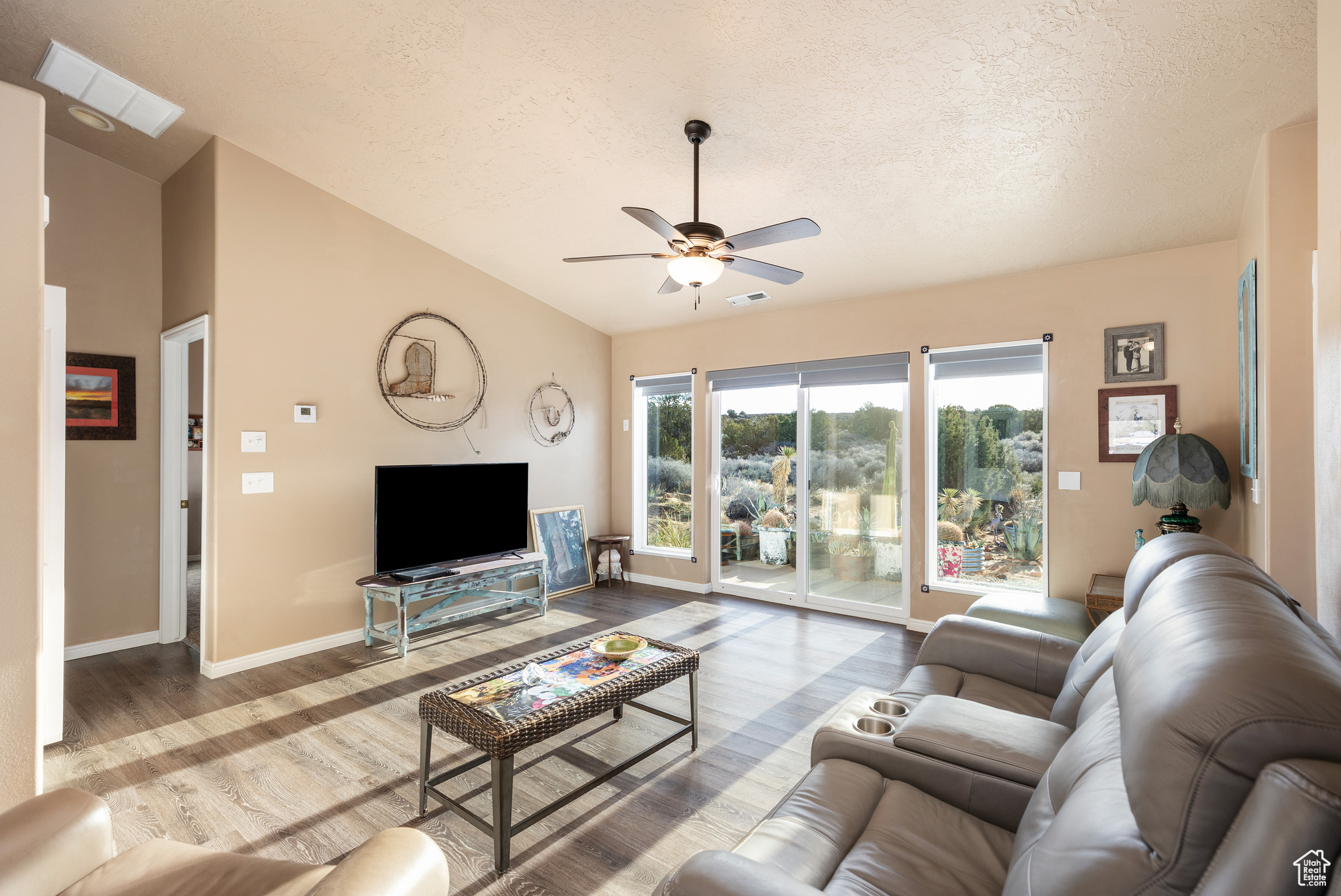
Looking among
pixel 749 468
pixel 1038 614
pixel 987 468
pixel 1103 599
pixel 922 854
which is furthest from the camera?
pixel 749 468

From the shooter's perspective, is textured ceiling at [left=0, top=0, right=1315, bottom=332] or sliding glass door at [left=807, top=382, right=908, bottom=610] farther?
sliding glass door at [left=807, top=382, right=908, bottom=610]

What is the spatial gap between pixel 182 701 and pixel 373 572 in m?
1.32

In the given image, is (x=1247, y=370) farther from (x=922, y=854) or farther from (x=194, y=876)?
(x=194, y=876)

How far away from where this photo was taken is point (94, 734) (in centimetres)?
303

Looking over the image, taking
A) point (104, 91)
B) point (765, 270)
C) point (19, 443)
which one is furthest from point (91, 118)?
point (765, 270)

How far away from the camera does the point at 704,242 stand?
272 centimetres

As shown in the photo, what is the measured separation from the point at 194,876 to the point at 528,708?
1022 mm

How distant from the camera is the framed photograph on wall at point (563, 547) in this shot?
5.70 m

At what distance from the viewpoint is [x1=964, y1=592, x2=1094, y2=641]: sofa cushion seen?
3.41 metres

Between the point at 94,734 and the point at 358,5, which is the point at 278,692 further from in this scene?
the point at 358,5

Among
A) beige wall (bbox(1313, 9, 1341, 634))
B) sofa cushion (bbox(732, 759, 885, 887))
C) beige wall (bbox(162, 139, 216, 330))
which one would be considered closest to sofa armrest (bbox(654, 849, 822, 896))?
sofa cushion (bbox(732, 759, 885, 887))

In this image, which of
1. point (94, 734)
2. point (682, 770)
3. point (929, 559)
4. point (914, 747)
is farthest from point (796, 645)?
point (94, 734)

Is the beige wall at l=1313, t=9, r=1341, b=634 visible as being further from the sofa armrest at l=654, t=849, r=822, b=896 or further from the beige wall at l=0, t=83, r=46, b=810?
the beige wall at l=0, t=83, r=46, b=810

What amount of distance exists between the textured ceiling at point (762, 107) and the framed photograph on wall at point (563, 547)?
2631 mm
